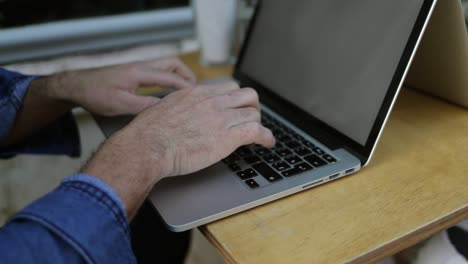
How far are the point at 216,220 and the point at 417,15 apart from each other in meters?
0.35

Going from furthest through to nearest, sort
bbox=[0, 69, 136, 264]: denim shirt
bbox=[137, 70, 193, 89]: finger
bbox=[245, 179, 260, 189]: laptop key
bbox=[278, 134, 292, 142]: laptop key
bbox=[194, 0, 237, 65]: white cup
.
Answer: bbox=[194, 0, 237, 65]: white cup → bbox=[137, 70, 193, 89]: finger → bbox=[278, 134, 292, 142]: laptop key → bbox=[245, 179, 260, 189]: laptop key → bbox=[0, 69, 136, 264]: denim shirt

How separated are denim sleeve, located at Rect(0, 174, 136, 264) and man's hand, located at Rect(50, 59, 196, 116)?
253 millimetres

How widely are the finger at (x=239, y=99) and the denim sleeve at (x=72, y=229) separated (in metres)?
0.21

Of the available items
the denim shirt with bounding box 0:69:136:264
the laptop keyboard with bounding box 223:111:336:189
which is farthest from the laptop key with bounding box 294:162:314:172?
the denim shirt with bounding box 0:69:136:264

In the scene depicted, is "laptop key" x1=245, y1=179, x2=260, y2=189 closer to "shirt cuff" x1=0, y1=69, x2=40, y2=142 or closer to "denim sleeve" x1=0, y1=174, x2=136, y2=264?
"denim sleeve" x1=0, y1=174, x2=136, y2=264

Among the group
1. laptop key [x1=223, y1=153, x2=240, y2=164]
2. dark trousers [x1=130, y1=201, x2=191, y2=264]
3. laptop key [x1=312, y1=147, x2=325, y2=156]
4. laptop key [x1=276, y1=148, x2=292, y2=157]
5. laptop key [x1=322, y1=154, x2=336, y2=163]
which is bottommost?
dark trousers [x1=130, y1=201, x2=191, y2=264]

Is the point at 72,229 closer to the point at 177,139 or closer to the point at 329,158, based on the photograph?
the point at 177,139

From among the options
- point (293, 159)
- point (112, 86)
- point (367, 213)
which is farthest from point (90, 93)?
point (367, 213)

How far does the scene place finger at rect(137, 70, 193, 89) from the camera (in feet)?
2.27

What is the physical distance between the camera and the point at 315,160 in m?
0.53

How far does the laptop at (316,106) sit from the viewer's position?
18.5 inches

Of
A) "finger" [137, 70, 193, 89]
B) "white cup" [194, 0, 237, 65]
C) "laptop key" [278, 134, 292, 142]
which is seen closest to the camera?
"laptop key" [278, 134, 292, 142]

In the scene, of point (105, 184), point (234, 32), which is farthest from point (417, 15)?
point (234, 32)

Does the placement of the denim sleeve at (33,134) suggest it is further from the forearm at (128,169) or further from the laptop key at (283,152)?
the laptop key at (283,152)
